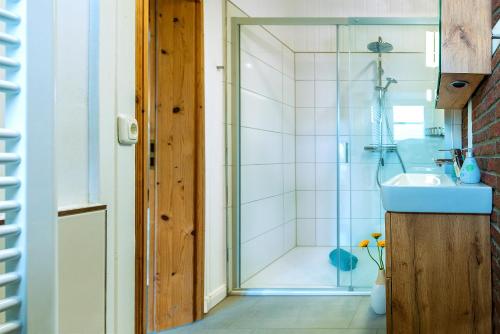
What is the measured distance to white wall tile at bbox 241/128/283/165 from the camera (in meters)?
2.96

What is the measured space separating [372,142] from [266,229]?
1.08 m

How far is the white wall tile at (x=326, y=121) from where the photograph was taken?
154 inches

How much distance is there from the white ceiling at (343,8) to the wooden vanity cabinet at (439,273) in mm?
2210

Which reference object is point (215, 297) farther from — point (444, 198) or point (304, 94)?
point (304, 94)

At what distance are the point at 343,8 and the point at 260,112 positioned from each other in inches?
56.9

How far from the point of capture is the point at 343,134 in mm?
3062

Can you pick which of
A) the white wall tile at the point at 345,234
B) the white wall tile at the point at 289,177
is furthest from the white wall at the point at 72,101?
the white wall tile at the point at 289,177

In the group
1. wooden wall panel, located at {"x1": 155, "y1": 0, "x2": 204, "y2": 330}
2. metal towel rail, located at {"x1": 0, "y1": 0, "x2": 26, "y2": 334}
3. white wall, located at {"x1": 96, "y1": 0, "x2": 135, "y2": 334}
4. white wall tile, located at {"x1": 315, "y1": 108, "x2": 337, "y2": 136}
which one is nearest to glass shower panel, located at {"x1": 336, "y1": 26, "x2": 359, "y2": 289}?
white wall tile, located at {"x1": 315, "y1": 108, "x2": 337, "y2": 136}

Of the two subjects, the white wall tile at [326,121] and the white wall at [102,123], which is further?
the white wall tile at [326,121]

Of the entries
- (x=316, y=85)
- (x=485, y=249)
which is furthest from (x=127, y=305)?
(x=316, y=85)

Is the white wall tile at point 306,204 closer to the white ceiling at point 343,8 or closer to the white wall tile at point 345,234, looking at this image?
the white wall tile at point 345,234

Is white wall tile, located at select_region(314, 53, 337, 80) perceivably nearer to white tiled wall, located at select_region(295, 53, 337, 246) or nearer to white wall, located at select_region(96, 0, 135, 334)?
white tiled wall, located at select_region(295, 53, 337, 246)

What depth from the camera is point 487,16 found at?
Result: 1525mm

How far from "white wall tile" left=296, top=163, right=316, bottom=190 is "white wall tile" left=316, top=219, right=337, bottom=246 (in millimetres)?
347
